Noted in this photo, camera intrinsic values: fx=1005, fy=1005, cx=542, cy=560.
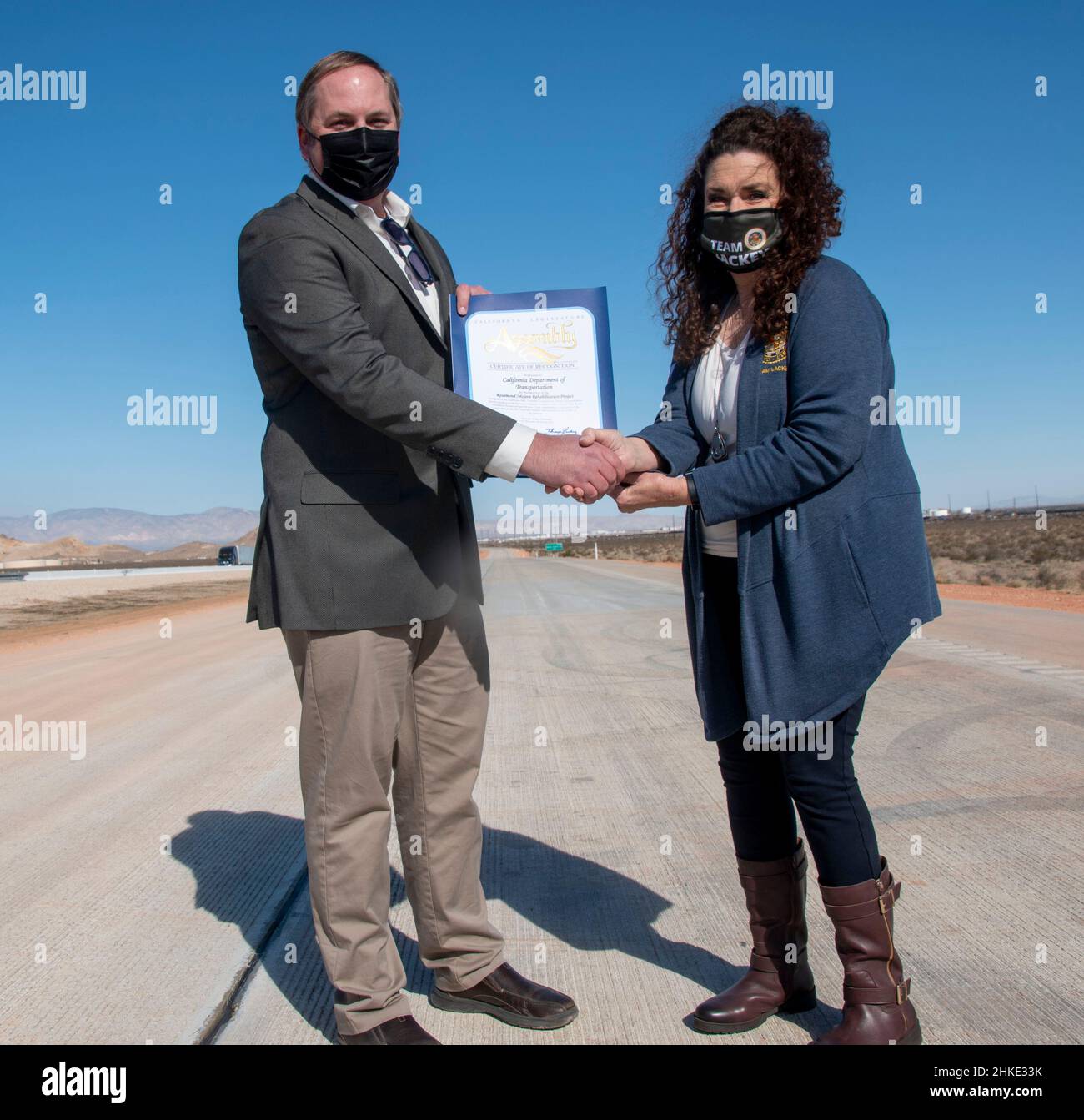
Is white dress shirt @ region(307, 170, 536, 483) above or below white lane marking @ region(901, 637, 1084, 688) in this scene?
above

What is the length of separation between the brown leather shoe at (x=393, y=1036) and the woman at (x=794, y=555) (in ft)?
2.40

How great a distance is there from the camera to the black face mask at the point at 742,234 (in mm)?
2654

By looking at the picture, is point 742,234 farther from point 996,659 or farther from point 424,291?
point 996,659

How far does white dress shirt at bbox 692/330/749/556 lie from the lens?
2701 mm

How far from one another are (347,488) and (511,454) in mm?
447

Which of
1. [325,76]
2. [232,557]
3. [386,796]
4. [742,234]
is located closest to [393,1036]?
[386,796]

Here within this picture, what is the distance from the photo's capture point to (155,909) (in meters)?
3.59

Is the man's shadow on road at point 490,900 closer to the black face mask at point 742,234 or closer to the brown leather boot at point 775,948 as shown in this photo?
the brown leather boot at point 775,948

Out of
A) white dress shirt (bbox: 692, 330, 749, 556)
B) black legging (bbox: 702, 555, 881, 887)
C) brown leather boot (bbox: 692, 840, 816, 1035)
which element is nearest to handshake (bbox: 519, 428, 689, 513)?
white dress shirt (bbox: 692, 330, 749, 556)

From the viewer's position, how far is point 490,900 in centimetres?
364

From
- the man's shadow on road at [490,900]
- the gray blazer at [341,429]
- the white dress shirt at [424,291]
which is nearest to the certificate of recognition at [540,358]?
the white dress shirt at [424,291]

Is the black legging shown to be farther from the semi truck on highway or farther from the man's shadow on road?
the semi truck on highway
